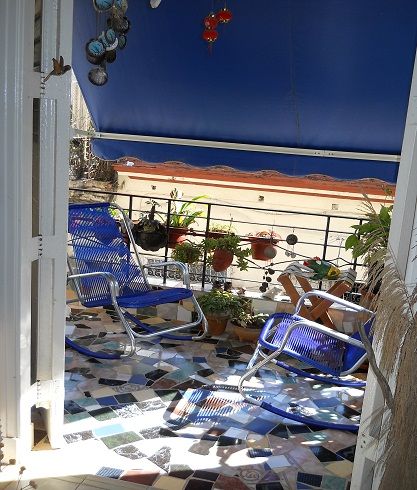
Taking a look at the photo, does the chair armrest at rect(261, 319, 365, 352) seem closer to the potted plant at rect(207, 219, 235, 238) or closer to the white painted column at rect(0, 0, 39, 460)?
the white painted column at rect(0, 0, 39, 460)

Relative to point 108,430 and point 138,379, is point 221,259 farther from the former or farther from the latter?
point 108,430

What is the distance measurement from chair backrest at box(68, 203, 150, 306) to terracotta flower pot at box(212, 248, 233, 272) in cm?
62

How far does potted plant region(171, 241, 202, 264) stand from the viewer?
165 inches

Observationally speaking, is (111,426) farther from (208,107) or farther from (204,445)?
(208,107)

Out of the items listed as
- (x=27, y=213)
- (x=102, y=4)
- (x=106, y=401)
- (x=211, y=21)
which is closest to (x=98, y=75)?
(x=102, y=4)

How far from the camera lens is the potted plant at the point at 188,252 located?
4.20 m

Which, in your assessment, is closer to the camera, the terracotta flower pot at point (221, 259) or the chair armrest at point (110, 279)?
the chair armrest at point (110, 279)

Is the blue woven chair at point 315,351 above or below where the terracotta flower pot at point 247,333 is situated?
above

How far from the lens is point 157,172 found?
7.11 meters

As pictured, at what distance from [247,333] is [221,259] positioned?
0.68m

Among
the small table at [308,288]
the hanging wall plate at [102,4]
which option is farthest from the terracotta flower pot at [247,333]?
the hanging wall plate at [102,4]

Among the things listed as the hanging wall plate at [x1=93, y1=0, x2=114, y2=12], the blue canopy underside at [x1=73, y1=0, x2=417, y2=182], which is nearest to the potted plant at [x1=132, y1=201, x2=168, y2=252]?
the blue canopy underside at [x1=73, y1=0, x2=417, y2=182]

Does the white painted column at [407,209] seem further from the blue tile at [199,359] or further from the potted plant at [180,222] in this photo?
Answer: the potted plant at [180,222]

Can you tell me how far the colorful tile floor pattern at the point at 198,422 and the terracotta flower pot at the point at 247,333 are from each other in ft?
0.46
